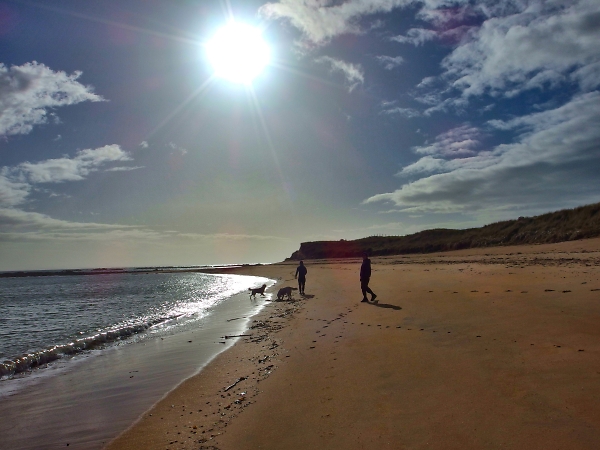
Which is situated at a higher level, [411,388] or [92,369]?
[411,388]

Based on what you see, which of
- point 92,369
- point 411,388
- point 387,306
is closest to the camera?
point 411,388

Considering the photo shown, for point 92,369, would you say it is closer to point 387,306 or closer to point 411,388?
point 411,388

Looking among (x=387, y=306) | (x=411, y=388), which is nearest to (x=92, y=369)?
(x=411, y=388)

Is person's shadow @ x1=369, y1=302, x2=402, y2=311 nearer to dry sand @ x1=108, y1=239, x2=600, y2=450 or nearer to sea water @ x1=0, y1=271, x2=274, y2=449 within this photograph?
dry sand @ x1=108, y1=239, x2=600, y2=450

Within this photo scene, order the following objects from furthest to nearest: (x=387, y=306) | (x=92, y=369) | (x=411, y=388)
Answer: (x=387, y=306) → (x=92, y=369) → (x=411, y=388)

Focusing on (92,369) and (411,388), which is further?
(92,369)

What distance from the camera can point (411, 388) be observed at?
5211 mm

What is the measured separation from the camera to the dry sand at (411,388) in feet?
13.0

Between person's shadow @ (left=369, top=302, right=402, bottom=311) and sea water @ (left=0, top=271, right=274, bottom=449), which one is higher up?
person's shadow @ (left=369, top=302, right=402, bottom=311)

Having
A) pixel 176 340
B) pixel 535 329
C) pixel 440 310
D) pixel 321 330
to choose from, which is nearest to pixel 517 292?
pixel 440 310

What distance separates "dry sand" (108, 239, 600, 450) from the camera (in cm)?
395

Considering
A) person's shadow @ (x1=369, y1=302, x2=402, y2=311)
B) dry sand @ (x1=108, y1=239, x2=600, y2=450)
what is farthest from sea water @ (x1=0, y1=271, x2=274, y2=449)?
person's shadow @ (x1=369, y1=302, x2=402, y2=311)

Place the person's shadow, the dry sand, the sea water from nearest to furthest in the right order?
the dry sand, the sea water, the person's shadow

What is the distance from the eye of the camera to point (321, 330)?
1032cm
